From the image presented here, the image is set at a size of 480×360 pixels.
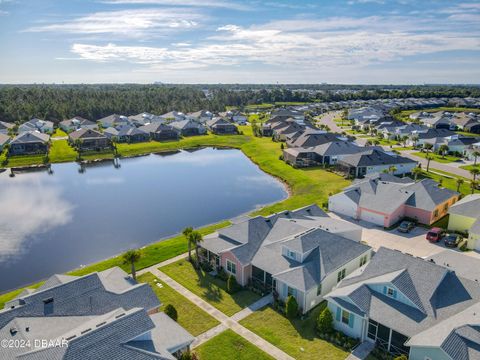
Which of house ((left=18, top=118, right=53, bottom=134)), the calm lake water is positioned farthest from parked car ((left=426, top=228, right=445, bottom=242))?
house ((left=18, top=118, right=53, bottom=134))

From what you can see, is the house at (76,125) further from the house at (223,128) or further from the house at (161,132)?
the house at (223,128)

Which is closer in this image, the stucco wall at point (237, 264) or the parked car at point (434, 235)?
the stucco wall at point (237, 264)

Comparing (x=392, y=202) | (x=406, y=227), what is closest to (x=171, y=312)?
(x=406, y=227)

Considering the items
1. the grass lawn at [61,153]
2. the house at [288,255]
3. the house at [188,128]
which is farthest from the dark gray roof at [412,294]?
the house at [188,128]

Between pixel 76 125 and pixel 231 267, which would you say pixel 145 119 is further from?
pixel 231 267

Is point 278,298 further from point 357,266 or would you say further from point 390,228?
point 390,228

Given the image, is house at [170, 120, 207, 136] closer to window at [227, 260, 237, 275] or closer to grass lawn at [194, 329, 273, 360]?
window at [227, 260, 237, 275]
